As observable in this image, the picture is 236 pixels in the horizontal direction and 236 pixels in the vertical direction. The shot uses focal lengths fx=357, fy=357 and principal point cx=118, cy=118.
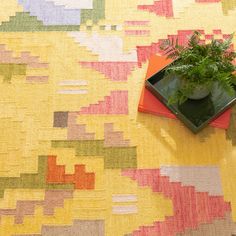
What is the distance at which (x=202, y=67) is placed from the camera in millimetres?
1093

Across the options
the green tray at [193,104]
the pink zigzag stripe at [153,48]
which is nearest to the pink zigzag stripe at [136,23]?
the pink zigzag stripe at [153,48]

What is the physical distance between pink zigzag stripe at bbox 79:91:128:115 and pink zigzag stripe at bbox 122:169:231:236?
242mm

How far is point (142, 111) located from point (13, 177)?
529mm

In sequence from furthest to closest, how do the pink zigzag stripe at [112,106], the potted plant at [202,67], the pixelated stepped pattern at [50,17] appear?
the pixelated stepped pattern at [50,17], the pink zigzag stripe at [112,106], the potted plant at [202,67]

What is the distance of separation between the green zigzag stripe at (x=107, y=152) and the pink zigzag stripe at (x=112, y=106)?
12 cm

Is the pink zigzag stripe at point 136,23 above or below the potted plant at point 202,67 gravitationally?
below

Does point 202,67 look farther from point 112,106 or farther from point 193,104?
point 112,106

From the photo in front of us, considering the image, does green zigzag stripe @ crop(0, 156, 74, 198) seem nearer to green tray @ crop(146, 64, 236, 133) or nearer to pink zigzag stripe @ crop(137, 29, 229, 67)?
green tray @ crop(146, 64, 236, 133)

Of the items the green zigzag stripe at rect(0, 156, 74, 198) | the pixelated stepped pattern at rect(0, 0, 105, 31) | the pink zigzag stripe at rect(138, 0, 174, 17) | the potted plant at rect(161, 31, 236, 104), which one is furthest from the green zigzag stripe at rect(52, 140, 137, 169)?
the pink zigzag stripe at rect(138, 0, 174, 17)

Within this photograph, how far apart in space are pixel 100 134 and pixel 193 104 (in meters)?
0.36

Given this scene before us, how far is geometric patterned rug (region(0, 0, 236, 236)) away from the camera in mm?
1224

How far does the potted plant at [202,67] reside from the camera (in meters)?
1.11

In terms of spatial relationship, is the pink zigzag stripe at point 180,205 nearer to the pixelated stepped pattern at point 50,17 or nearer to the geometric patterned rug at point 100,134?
the geometric patterned rug at point 100,134

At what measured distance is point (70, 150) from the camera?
1.31 meters
